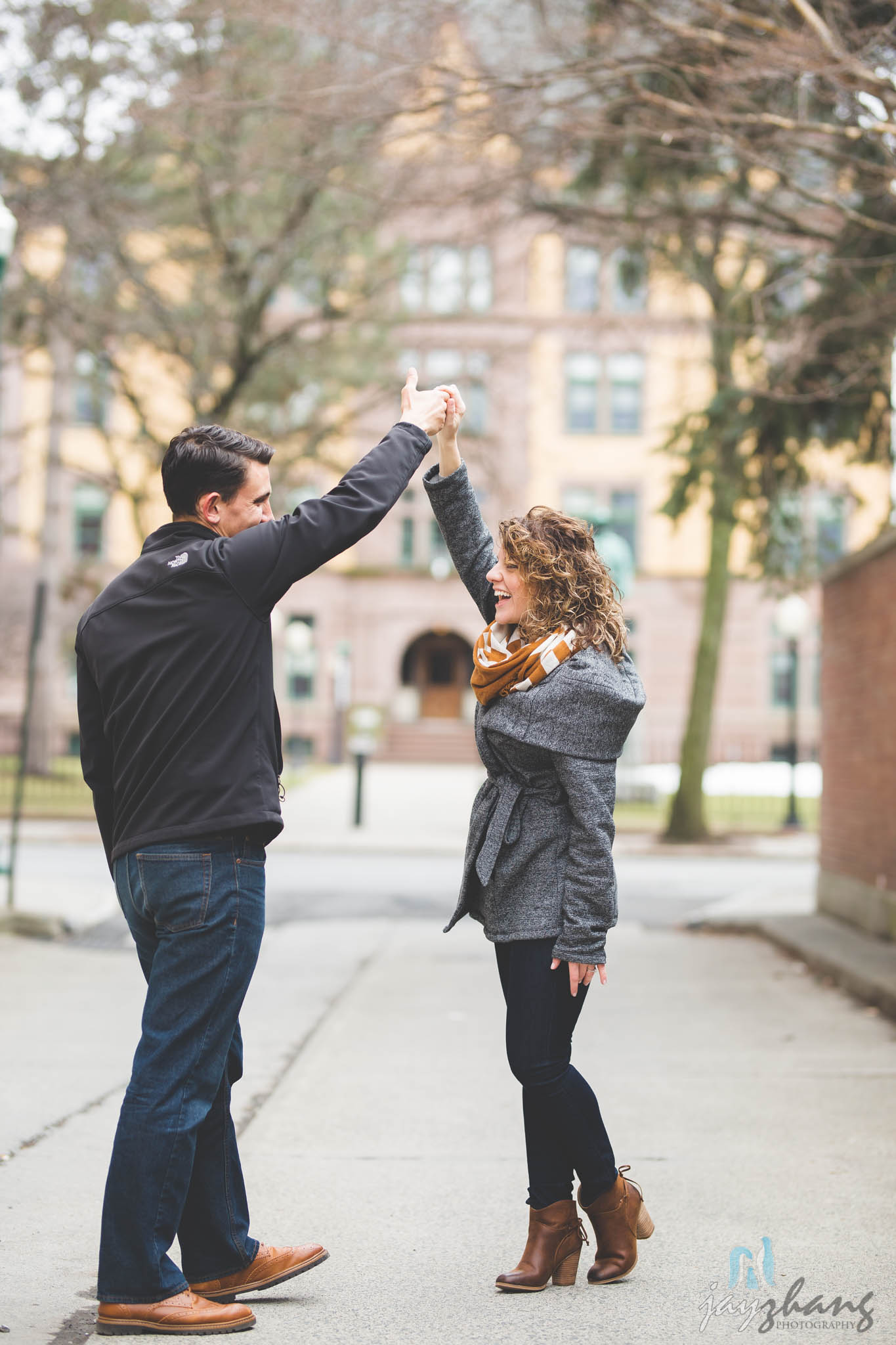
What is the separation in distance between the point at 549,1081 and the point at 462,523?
155 centimetres

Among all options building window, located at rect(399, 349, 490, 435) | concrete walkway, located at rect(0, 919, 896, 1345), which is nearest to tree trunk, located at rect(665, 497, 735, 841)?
concrete walkway, located at rect(0, 919, 896, 1345)

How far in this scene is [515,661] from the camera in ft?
12.2

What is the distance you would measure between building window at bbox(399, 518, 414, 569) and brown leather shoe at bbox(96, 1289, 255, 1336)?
132 feet

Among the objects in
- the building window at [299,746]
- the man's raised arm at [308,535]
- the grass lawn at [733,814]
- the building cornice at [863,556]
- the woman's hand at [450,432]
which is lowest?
the grass lawn at [733,814]

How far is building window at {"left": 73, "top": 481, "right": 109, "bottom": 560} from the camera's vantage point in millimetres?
41938

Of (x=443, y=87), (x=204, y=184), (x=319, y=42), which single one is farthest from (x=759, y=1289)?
(x=204, y=184)

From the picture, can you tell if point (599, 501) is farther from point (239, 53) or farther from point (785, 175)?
point (785, 175)

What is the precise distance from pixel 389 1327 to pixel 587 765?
4.66 ft

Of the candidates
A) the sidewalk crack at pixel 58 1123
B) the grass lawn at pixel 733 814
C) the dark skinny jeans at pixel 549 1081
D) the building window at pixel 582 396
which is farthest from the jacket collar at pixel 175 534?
the building window at pixel 582 396

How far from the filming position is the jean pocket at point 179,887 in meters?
3.30

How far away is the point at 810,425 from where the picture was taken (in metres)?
10.7

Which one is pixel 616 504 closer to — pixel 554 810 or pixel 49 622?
pixel 49 622

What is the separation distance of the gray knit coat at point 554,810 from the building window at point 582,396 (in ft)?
128

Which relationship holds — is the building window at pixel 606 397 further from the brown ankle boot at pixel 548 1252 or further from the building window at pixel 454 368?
the brown ankle boot at pixel 548 1252
